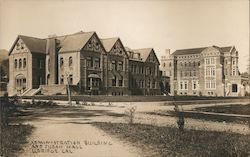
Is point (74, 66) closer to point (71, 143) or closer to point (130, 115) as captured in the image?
point (130, 115)

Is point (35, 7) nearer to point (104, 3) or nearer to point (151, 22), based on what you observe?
point (104, 3)

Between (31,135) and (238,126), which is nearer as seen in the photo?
A: (31,135)

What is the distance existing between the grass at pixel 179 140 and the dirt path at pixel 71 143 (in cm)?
42

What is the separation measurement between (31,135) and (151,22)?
417 cm

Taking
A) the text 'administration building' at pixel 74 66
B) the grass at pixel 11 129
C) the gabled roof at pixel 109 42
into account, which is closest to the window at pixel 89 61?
the text 'administration building' at pixel 74 66

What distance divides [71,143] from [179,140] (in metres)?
2.58

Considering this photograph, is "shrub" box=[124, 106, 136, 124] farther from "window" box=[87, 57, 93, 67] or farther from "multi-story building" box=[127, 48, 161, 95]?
"multi-story building" box=[127, 48, 161, 95]

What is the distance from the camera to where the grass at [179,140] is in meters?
7.56

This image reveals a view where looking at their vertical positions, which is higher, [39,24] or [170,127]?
[39,24]

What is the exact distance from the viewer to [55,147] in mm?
7148

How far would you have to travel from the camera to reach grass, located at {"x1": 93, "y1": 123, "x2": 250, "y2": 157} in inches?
298

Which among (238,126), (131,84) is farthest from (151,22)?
(131,84)

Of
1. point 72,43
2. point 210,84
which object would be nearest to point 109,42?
point 72,43

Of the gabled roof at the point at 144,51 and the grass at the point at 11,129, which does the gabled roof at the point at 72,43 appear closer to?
the gabled roof at the point at 144,51
